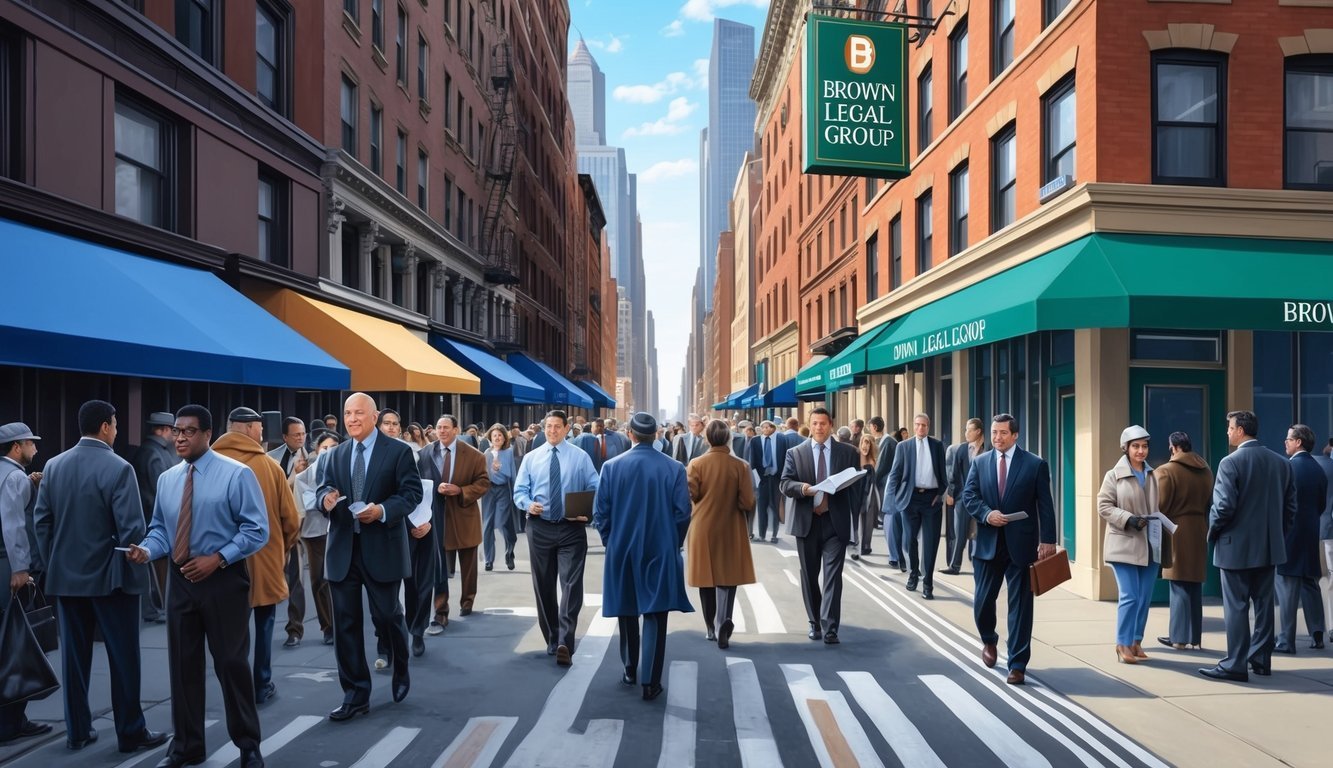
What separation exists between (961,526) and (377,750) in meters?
9.39

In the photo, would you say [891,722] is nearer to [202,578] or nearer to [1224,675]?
[1224,675]

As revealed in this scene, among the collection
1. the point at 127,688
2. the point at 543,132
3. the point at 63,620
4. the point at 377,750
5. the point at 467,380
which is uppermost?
the point at 543,132

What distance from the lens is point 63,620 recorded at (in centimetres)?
596

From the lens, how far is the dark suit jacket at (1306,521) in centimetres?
843

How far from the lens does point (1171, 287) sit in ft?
34.2

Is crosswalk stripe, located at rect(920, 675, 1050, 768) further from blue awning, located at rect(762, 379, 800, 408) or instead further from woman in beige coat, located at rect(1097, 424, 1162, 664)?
blue awning, located at rect(762, 379, 800, 408)

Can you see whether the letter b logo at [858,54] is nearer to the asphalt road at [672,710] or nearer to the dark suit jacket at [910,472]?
the dark suit jacket at [910,472]

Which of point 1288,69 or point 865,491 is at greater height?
point 1288,69

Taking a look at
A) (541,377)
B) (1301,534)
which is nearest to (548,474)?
(1301,534)

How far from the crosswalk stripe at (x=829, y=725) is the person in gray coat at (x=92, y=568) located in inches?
169

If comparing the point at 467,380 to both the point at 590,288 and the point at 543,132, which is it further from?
the point at 590,288

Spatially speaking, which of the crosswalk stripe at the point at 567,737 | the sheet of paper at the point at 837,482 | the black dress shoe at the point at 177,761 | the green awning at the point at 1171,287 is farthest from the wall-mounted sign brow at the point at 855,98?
the black dress shoe at the point at 177,761

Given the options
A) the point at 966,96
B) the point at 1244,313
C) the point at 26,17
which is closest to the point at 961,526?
the point at 1244,313

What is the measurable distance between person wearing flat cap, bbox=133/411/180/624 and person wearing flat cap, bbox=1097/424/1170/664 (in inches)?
358
